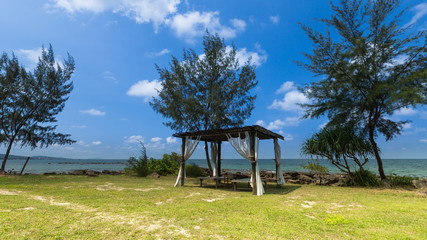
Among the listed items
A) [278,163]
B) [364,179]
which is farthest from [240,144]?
[364,179]

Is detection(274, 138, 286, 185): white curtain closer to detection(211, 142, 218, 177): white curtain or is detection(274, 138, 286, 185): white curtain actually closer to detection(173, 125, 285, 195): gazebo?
detection(173, 125, 285, 195): gazebo

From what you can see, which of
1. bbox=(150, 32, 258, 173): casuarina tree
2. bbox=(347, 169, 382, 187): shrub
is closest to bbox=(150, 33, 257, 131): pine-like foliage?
bbox=(150, 32, 258, 173): casuarina tree

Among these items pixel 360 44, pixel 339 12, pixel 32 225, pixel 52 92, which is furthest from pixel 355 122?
pixel 52 92

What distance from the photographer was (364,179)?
10359mm

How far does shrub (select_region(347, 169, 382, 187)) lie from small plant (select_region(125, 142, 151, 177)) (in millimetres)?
12464

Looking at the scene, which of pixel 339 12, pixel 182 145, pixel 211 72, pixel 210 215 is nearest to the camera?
pixel 210 215

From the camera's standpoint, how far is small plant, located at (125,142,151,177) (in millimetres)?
15258

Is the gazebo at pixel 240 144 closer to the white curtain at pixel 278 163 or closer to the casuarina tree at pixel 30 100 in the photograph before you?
the white curtain at pixel 278 163

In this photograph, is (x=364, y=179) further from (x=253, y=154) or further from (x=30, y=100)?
(x=30, y=100)

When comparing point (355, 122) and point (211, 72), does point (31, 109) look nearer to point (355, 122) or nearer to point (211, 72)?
point (211, 72)

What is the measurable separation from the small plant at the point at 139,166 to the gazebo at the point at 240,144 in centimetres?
610

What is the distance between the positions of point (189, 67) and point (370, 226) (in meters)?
11.3

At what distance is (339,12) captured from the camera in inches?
463

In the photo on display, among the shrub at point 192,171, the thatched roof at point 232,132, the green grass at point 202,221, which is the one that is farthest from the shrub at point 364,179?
the shrub at point 192,171
